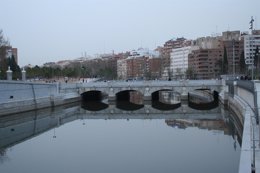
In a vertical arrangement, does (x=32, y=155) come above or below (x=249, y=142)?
below

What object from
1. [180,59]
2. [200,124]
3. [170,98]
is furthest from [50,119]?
[180,59]

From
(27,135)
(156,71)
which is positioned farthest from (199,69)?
(27,135)

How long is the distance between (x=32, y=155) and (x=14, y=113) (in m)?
18.1

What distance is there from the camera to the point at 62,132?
30094mm

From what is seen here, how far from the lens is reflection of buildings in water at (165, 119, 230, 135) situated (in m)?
30.9

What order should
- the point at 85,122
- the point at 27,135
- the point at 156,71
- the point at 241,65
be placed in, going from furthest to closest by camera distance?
the point at 156,71 → the point at 241,65 → the point at 85,122 → the point at 27,135

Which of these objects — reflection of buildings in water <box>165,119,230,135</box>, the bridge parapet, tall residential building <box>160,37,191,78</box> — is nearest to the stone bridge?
the bridge parapet

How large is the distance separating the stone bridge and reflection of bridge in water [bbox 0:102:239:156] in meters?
12.2

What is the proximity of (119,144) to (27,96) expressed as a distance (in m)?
22.2

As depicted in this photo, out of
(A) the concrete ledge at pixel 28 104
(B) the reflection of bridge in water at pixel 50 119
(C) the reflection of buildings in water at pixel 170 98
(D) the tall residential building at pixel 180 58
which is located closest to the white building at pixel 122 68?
(D) the tall residential building at pixel 180 58

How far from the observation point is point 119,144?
78.5 ft

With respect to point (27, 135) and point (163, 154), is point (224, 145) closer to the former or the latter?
point (163, 154)

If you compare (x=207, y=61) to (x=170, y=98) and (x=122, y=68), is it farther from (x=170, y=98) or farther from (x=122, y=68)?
(x=122, y=68)

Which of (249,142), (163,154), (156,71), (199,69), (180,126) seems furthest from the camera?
(156,71)
